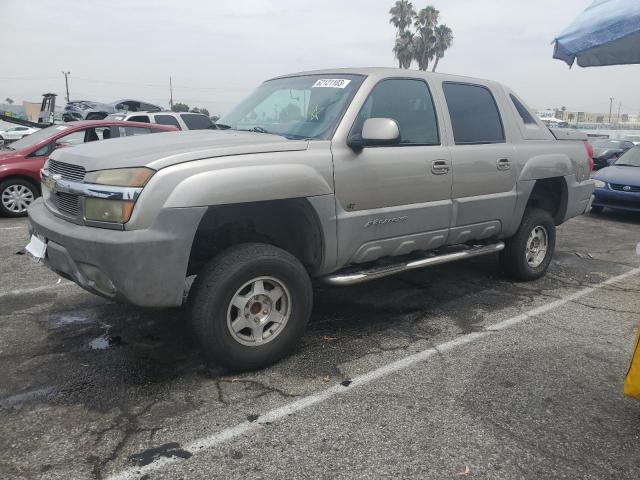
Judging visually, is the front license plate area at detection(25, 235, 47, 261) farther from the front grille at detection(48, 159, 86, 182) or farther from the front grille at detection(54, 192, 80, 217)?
the front grille at detection(48, 159, 86, 182)

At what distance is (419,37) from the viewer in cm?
5878

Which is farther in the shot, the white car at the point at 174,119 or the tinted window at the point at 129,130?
the white car at the point at 174,119

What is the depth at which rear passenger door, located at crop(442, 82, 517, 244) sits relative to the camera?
4.38 metres

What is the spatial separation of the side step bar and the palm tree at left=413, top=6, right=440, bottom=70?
56260mm

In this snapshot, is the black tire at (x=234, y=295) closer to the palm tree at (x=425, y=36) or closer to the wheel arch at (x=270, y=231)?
the wheel arch at (x=270, y=231)

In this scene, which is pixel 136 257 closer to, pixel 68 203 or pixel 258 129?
pixel 68 203

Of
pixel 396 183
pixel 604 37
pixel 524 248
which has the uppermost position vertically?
pixel 604 37

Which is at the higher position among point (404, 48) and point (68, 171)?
point (404, 48)

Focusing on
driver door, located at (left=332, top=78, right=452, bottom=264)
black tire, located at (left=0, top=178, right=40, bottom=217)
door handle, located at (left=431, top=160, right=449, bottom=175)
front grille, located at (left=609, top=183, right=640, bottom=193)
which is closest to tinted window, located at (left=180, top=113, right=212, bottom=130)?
black tire, located at (left=0, top=178, right=40, bottom=217)

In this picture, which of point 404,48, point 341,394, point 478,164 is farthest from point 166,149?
point 404,48

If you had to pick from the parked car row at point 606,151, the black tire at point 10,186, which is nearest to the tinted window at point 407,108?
the black tire at point 10,186

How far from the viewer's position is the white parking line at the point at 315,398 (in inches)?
96.0

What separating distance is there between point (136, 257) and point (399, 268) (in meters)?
1.95

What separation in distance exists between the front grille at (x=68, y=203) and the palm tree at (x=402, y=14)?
200 ft
